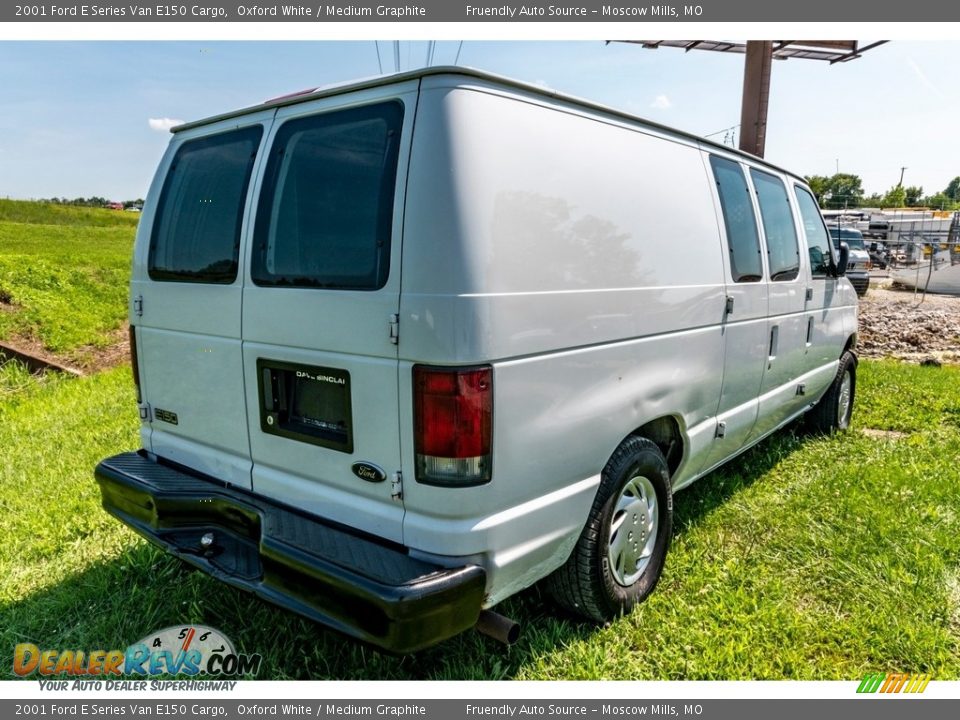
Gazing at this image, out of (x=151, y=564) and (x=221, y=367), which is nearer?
(x=221, y=367)

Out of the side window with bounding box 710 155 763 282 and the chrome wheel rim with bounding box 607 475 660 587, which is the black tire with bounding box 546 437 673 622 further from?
the side window with bounding box 710 155 763 282

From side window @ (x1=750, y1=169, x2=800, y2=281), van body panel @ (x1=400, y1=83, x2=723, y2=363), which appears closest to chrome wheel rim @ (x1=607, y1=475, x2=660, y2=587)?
van body panel @ (x1=400, y1=83, x2=723, y2=363)

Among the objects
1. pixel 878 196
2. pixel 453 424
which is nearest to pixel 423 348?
pixel 453 424

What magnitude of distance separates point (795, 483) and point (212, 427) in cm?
391

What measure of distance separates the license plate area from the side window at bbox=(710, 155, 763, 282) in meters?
2.39

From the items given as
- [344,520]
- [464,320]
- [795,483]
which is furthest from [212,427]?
[795,483]

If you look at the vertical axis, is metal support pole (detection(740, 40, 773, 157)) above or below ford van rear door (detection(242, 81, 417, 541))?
above

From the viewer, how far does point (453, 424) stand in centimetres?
223

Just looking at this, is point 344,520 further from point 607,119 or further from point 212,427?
point 607,119

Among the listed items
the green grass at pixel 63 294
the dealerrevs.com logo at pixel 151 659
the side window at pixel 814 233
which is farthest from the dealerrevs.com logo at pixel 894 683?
the green grass at pixel 63 294

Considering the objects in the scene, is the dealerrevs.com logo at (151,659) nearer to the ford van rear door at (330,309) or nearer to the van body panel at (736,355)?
the ford van rear door at (330,309)

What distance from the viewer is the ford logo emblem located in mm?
2408

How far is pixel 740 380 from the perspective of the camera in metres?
3.92

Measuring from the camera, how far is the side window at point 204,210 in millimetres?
2871
